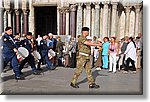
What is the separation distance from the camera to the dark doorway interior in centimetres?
1645

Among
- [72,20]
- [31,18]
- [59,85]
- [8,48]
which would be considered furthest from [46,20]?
[59,85]

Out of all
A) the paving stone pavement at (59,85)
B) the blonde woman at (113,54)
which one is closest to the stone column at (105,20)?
the blonde woman at (113,54)

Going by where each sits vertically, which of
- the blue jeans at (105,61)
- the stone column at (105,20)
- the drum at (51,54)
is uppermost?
the stone column at (105,20)

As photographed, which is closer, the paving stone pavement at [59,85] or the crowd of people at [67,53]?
the paving stone pavement at [59,85]

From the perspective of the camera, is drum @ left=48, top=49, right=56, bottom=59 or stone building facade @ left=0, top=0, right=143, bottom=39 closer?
drum @ left=48, top=49, right=56, bottom=59

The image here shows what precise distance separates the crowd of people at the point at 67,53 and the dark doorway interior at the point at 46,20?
5.58m

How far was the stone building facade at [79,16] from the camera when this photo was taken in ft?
39.5

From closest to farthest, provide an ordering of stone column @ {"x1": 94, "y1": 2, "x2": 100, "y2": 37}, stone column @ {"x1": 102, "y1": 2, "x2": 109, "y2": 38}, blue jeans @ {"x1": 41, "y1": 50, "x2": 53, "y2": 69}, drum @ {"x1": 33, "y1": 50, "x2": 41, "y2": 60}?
drum @ {"x1": 33, "y1": 50, "x2": 41, "y2": 60}, blue jeans @ {"x1": 41, "y1": 50, "x2": 53, "y2": 69}, stone column @ {"x1": 102, "y1": 2, "x2": 109, "y2": 38}, stone column @ {"x1": 94, "y1": 2, "x2": 100, "y2": 37}

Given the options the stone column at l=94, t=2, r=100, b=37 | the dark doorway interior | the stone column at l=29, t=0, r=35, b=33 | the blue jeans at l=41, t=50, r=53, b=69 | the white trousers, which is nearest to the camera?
the white trousers

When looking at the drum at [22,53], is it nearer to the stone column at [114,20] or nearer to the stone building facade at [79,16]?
the stone building facade at [79,16]

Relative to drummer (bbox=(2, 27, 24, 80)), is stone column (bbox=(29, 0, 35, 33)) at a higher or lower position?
higher

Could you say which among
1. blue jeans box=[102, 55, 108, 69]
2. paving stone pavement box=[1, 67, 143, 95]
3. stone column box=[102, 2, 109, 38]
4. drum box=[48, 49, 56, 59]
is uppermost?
stone column box=[102, 2, 109, 38]

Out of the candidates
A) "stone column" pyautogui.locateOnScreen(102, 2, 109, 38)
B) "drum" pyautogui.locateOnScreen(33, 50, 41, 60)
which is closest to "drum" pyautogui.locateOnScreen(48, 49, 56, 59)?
"drum" pyautogui.locateOnScreen(33, 50, 41, 60)

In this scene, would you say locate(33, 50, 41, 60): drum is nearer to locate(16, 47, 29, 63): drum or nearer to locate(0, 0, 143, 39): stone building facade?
locate(16, 47, 29, 63): drum
